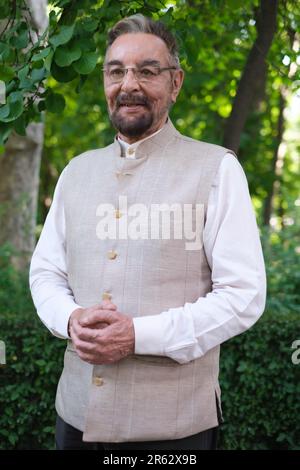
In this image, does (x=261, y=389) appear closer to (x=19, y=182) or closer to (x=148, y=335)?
A: (x=148, y=335)

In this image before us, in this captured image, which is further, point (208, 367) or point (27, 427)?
point (27, 427)

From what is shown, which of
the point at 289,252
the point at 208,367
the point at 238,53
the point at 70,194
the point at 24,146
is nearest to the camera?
the point at 208,367

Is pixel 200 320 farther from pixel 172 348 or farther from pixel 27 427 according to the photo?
pixel 27 427

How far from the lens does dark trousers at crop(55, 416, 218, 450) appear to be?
83.5 inches

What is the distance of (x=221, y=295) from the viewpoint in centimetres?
205

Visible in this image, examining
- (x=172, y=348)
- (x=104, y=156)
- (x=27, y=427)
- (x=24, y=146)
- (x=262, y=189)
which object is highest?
(x=104, y=156)

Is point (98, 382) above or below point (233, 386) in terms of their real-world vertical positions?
above

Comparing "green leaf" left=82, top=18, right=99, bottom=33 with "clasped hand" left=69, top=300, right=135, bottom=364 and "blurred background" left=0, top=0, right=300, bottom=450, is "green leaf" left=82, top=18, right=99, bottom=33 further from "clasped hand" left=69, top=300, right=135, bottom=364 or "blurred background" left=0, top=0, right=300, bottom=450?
"clasped hand" left=69, top=300, right=135, bottom=364

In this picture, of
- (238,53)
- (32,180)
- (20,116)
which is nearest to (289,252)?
(238,53)

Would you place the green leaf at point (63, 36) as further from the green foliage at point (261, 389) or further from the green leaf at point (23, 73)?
the green foliage at point (261, 389)

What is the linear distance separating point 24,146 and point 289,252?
2.77 meters

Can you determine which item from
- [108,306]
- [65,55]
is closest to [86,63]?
[65,55]

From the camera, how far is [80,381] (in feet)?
7.34

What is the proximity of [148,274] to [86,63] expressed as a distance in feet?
3.19
